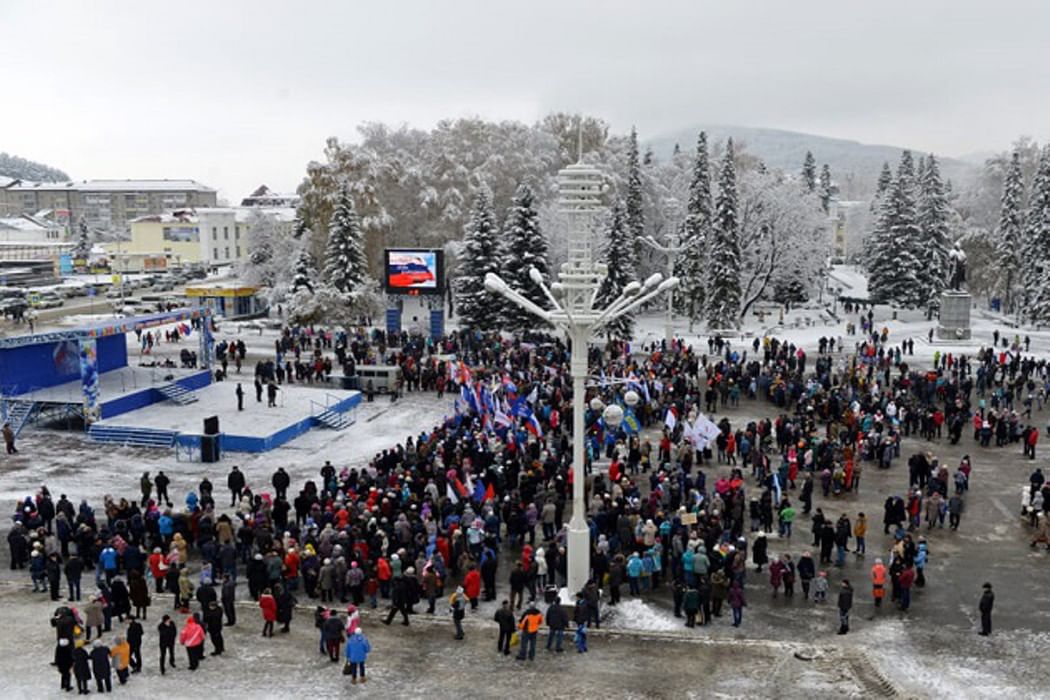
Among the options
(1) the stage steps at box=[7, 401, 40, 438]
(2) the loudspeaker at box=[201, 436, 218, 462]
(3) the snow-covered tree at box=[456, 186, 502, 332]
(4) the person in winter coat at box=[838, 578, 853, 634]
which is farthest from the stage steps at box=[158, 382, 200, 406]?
(4) the person in winter coat at box=[838, 578, 853, 634]

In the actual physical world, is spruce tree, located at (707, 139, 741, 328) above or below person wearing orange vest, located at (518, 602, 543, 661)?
above

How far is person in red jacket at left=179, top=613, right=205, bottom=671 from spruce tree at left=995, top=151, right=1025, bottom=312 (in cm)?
5714

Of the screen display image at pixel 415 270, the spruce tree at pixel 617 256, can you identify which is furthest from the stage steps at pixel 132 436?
the spruce tree at pixel 617 256

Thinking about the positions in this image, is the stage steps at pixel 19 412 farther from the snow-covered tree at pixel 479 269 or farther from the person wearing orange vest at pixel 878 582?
the person wearing orange vest at pixel 878 582

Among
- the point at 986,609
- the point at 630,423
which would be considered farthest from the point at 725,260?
the point at 986,609

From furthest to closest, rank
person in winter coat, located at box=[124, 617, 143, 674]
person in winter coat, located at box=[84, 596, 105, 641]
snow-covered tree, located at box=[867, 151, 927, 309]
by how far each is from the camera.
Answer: snow-covered tree, located at box=[867, 151, 927, 309] → person in winter coat, located at box=[84, 596, 105, 641] → person in winter coat, located at box=[124, 617, 143, 674]

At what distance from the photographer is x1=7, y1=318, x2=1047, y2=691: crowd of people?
51.0ft

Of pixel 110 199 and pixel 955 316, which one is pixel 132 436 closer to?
pixel 955 316

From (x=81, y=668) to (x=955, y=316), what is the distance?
143 feet

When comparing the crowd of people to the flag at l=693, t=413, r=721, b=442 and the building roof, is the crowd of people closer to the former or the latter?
the flag at l=693, t=413, r=721, b=442

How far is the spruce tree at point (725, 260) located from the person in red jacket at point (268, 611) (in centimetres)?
4143

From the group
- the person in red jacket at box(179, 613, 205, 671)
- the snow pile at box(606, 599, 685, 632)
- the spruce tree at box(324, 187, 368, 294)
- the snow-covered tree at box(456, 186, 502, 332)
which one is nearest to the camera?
the person in red jacket at box(179, 613, 205, 671)

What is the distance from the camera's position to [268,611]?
49.6 feet

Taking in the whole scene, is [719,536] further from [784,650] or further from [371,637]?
[371,637]
